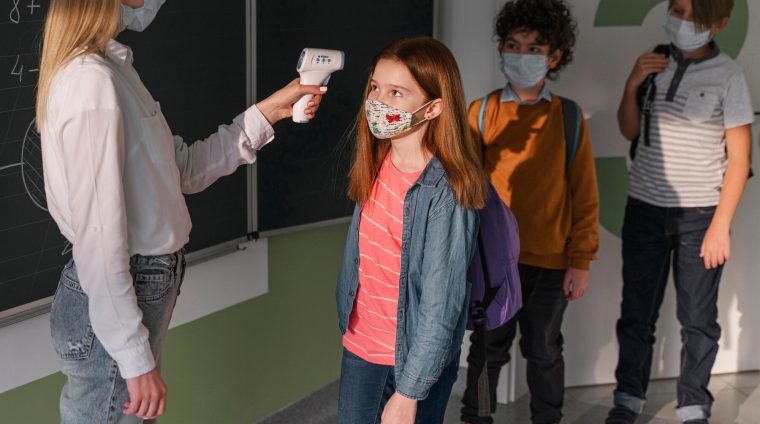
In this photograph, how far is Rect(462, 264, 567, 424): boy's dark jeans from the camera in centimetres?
352

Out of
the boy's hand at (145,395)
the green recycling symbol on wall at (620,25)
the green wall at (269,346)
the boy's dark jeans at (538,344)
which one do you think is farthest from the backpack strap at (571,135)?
the boy's hand at (145,395)

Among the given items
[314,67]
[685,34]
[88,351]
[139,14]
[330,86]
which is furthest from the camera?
[330,86]

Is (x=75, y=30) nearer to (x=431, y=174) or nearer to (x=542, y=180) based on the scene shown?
(x=431, y=174)

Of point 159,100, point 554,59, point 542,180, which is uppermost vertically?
point 554,59

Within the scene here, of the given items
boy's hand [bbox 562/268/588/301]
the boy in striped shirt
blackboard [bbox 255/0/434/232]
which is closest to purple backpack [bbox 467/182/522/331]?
boy's hand [bbox 562/268/588/301]

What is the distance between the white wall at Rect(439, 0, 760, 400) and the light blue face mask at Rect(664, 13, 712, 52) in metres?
0.61

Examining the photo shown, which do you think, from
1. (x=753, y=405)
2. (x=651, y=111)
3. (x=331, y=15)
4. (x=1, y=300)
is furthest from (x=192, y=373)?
(x=753, y=405)

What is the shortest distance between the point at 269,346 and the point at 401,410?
5.29ft

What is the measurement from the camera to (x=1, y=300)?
265 centimetres

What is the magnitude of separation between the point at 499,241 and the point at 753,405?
234 centimetres

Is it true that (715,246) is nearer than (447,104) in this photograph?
No

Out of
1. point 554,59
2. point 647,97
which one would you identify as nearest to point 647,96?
point 647,97

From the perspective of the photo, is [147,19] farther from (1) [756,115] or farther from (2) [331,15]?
(1) [756,115]

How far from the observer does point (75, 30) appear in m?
1.96
